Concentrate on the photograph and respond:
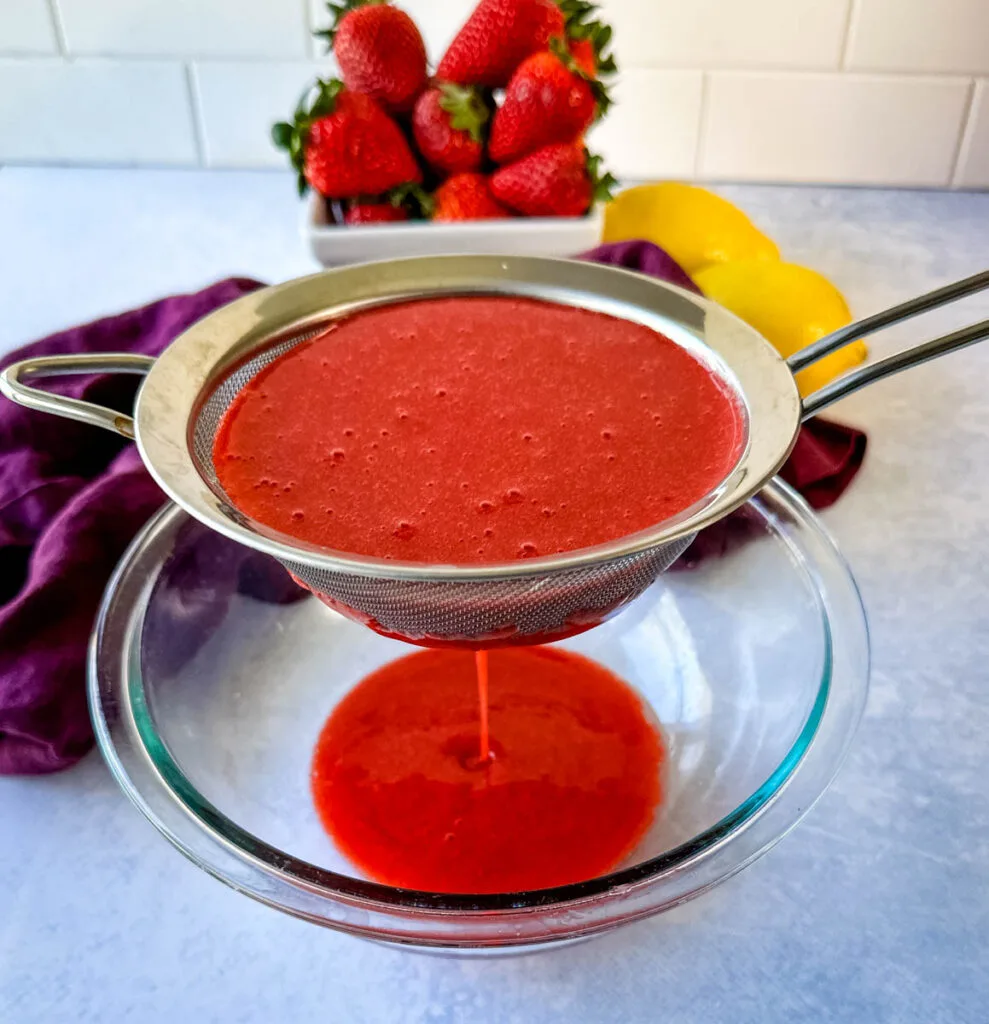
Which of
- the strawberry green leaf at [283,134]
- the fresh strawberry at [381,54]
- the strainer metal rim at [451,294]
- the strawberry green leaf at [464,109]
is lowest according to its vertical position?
the strainer metal rim at [451,294]

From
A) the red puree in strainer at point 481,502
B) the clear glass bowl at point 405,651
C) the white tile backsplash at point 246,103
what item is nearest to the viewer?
the clear glass bowl at point 405,651

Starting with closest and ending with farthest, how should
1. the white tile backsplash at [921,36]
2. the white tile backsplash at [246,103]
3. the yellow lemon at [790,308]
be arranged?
the yellow lemon at [790,308]
the white tile backsplash at [921,36]
the white tile backsplash at [246,103]

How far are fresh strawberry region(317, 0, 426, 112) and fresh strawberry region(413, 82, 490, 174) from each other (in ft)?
0.08

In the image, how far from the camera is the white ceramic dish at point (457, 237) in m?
1.15

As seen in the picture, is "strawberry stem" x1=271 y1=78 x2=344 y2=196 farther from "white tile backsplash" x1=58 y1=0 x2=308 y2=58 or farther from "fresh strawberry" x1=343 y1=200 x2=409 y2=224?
"white tile backsplash" x1=58 y1=0 x2=308 y2=58

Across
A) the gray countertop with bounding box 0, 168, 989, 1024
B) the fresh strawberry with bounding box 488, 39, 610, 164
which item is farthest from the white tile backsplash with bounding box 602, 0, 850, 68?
the gray countertop with bounding box 0, 168, 989, 1024

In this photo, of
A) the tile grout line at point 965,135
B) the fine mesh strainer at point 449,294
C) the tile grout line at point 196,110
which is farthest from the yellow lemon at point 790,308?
the tile grout line at point 196,110

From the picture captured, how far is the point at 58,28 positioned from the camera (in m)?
1.48

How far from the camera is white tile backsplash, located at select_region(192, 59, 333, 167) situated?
1508 millimetres

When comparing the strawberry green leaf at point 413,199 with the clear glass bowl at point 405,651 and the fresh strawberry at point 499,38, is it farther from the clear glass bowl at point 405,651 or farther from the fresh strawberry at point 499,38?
the clear glass bowl at point 405,651

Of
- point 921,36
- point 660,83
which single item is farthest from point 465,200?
point 921,36

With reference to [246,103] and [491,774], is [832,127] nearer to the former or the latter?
[246,103]

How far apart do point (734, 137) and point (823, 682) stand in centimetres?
106

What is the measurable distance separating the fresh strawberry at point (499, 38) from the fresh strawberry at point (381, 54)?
0.04m
